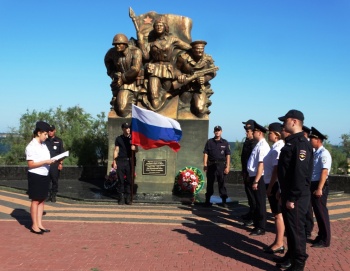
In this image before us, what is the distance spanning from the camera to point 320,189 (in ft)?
23.0

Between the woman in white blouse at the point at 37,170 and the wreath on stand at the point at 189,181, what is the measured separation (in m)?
4.86

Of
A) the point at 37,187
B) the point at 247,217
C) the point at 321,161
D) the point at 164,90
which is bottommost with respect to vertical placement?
the point at 247,217

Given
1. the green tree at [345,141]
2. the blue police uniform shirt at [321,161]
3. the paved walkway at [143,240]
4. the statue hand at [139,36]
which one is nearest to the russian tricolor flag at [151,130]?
the paved walkway at [143,240]

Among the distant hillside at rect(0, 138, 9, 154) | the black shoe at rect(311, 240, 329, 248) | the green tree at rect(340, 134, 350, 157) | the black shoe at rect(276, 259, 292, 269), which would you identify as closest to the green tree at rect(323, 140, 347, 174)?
the green tree at rect(340, 134, 350, 157)

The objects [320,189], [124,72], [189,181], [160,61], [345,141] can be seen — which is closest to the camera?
[320,189]

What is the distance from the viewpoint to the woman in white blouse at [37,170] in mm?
7484

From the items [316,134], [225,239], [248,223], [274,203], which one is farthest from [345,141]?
[274,203]

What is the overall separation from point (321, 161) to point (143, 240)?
10.1 feet

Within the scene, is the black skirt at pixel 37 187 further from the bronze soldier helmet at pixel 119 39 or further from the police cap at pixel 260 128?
the bronze soldier helmet at pixel 119 39

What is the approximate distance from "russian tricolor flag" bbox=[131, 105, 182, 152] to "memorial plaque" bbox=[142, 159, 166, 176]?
2.24 meters

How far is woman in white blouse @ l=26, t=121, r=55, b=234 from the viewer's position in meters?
7.48

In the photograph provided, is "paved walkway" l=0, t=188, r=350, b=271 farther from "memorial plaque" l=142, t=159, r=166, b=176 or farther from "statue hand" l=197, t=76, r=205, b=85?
"statue hand" l=197, t=76, r=205, b=85

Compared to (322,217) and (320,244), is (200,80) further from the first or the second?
(320,244)

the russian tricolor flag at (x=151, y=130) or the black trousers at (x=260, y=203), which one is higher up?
the russian tricolor flag at (x=151, y=130)
